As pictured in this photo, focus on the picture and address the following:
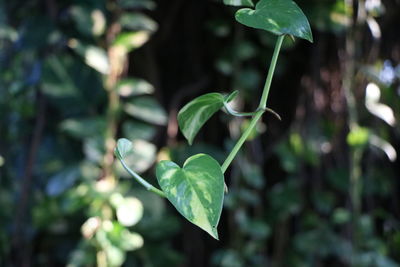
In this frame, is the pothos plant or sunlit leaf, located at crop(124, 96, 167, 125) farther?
sunlit leaf, located at crop(124, 96, 167, 125)

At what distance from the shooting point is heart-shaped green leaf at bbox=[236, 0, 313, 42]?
11.6 inches

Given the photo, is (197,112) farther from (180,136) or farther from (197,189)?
(180,136)

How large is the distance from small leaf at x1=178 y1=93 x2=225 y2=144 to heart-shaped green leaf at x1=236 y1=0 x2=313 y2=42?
0.06m

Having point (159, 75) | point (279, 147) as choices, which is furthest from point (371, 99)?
point (159, 75)

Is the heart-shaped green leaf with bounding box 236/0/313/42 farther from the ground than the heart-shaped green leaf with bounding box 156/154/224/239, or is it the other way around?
the heart-shaped green leaf with bounding box 236/0/313/42

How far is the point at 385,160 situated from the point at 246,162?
329 mm

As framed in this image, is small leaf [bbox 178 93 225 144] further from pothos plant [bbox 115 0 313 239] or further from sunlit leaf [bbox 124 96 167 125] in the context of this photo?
sunlit leaf [bbox 124 96 167 125]

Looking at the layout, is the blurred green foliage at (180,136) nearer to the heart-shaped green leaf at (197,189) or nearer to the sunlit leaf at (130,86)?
the sunlit leaf at (130,86)

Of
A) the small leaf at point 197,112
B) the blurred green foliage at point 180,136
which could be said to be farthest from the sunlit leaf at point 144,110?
the small leaf at point 197,112

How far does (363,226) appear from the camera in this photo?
0.87 meters

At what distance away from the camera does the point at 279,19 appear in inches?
11.7

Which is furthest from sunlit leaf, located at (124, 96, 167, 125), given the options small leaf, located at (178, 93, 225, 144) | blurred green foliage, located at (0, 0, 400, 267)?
small leaf, located at (178, 93, 225, 144)

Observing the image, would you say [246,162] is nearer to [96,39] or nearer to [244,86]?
[244,86]

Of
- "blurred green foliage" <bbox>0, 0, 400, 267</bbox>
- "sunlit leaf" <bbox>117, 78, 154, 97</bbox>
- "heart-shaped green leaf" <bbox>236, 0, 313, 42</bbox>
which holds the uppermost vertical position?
"heart-shaped green leaf" <bbox>236, 0, 313, 42</bbox>
